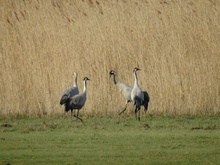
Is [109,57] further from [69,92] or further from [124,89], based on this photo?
[69,92]

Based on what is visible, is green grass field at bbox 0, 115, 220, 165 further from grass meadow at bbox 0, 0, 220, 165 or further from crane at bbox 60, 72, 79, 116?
crane at bbox 60, 72, 79, 116

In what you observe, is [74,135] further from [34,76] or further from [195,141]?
[34,76]

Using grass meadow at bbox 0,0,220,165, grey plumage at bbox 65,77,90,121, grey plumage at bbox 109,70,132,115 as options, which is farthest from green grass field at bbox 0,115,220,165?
grey plumage at bbox 109,70,132,115

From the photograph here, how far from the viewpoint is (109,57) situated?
19047 mm

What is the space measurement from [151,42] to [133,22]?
0.77 m

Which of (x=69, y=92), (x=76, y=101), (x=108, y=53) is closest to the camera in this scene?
(x=76, y=101)

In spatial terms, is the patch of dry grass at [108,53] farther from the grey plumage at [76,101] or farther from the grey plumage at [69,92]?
the grey plumage at [76,101]

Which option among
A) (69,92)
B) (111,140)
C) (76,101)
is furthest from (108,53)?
(111,140)

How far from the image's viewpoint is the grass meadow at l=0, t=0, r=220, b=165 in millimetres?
18391

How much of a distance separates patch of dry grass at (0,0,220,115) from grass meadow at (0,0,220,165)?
2cm

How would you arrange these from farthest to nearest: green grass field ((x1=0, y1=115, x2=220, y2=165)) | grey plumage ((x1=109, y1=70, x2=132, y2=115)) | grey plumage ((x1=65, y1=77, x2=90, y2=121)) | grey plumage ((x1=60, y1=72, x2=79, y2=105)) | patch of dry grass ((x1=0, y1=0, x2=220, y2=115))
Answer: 1. patch of dry grass ((x1=0, y1=0, x2=220, y2=115))
2. grey plumage ((x1=109, y1=70, x2=132, y2=115))
3. grey plumage ((x1=60, y1=72, x2=79, y2=105))
4. grey plumage ((x1=65, y1=77, x2=90, y2=121))
5. green grass field ((x1=0, y1=115, x2=220, y2=165))

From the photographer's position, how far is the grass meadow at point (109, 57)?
1839 cm

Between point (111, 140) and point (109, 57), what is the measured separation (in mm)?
6121

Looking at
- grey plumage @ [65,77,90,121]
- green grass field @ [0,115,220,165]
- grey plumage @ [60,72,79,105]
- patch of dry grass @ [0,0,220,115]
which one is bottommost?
green grass field @ [0,115,220,165]
